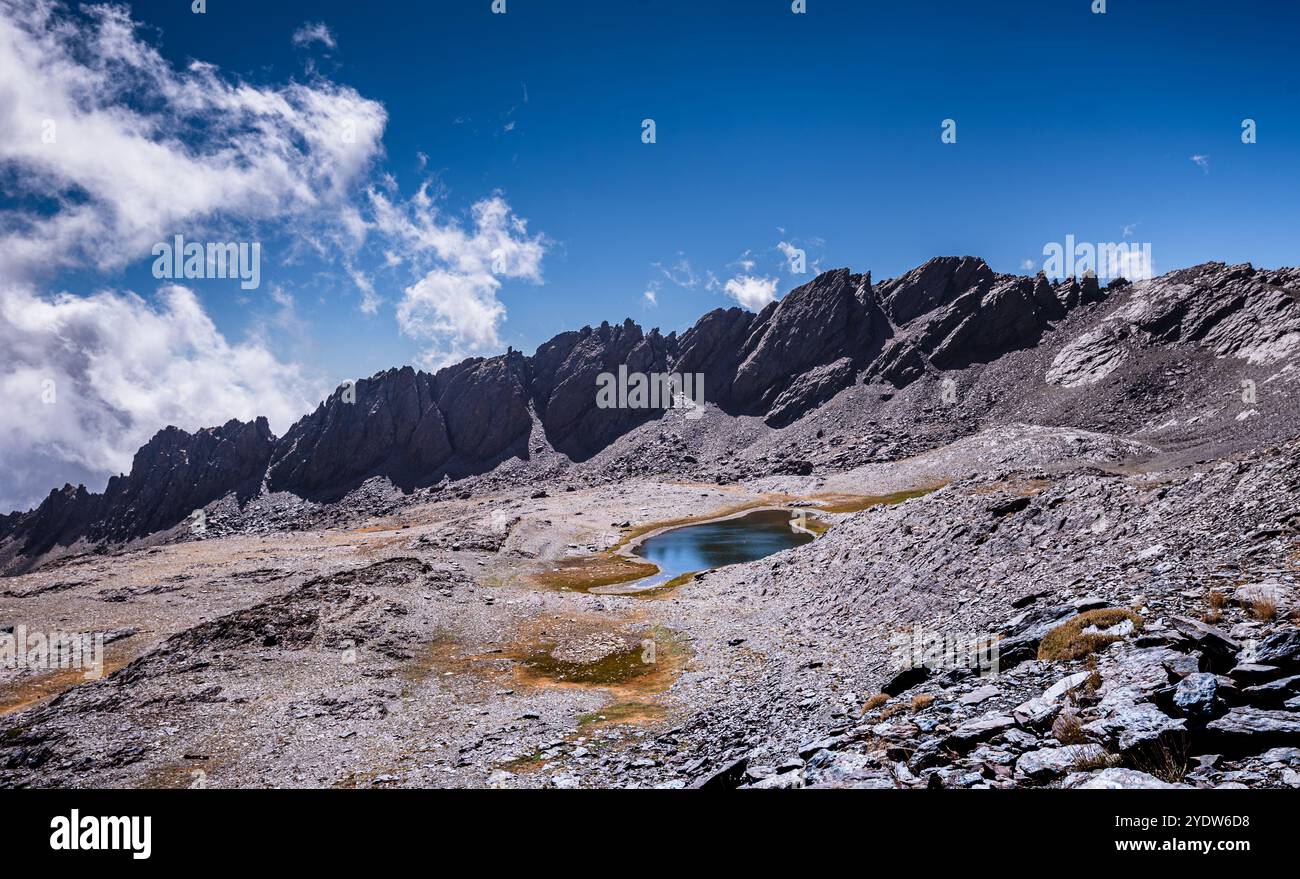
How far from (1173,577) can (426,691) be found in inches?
1374

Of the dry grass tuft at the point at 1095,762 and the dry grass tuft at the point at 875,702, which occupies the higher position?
the dry grass tuft at the point at 1095,762

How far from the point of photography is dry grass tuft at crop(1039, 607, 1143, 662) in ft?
55.1

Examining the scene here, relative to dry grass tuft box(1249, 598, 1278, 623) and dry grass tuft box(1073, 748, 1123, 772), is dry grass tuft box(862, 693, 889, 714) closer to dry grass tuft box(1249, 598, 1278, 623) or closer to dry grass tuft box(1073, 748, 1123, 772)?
dry grass tuft box(1073, 748, 1123, 772)

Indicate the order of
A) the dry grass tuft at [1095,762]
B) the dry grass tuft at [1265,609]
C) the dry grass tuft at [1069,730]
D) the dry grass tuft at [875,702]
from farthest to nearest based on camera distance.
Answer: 1. the dry grass tuft at [875,702]
2. the dry grass tuft at [1265,609]
3. the dry grass tuft at [1069,730]
4. the dry grass tuft at [1095,762]

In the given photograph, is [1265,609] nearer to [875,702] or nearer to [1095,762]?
[1095,762]

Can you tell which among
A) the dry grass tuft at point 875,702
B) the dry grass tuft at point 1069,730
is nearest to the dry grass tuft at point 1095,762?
the dry grass tuft at point 1069,730

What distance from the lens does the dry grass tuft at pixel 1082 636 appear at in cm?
1680

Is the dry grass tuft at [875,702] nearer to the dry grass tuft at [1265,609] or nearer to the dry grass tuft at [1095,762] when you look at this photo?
the dry grass tuft at [1095,762]

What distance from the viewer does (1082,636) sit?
57.3ft

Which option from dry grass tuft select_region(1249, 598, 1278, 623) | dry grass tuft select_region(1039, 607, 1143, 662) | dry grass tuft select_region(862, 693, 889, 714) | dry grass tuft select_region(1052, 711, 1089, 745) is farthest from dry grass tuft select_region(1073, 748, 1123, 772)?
dry grass tuft select_region(1249, 598, 1278, 623)

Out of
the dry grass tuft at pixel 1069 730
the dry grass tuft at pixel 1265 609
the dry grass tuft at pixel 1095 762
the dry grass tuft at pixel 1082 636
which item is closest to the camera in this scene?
the dry grass tuft at pixel 1095 762

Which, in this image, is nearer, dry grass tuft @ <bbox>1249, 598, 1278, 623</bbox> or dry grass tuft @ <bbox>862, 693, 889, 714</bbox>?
dry grass tuft @ <bbox>1249, 598, 1278, 623</bbox>
